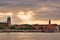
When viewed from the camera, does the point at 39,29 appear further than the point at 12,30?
Yes

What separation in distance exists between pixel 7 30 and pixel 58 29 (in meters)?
36.4

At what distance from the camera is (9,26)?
176250mm

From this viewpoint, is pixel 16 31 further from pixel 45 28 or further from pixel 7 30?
pixel 45 28

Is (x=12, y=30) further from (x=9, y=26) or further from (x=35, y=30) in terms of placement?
(x=35, y=30)

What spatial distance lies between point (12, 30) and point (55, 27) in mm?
28161

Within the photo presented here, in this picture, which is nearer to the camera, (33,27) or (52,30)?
(52,30)

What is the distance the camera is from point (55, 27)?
589 feet

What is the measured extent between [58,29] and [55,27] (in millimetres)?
7521

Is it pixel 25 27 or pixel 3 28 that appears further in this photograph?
pixel 25 27

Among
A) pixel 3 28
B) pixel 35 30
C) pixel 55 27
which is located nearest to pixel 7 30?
Answer: pixel 3 28

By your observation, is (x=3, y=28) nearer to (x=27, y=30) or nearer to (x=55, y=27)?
(x=27, y=30)

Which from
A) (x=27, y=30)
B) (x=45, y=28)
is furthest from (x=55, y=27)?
(x=27, y=30)

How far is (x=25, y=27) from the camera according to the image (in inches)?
7387

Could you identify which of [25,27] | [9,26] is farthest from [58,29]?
[9,26]
